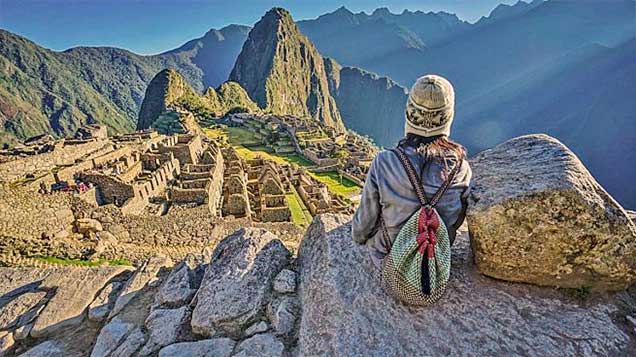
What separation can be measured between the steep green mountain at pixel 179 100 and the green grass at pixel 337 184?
4498 cm

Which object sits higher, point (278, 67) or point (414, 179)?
point (278, 67)

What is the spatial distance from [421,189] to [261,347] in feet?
5.96

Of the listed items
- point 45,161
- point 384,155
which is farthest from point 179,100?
point 384,155

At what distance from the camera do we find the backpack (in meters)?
2.24

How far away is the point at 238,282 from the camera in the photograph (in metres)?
3.32

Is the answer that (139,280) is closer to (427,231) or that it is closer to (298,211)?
(427,231)

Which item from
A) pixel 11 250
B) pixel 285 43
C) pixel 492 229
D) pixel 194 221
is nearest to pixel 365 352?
pixel 492 229

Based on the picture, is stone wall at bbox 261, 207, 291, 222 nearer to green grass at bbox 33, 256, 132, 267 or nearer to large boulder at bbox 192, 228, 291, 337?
A: green grass at bbox 33, 256, 132, 267

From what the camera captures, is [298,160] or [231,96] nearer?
[298,160]

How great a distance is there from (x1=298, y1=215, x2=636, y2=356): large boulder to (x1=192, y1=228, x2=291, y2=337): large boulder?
20.5 inches

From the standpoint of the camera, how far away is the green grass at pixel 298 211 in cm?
1791

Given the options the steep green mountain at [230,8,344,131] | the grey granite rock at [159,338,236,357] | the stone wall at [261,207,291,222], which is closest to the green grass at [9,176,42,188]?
the stone wall at [261,207,291,222]

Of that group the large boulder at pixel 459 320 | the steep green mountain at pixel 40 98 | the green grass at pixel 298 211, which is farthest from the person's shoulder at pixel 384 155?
the steep green mountain at pixel 40 98

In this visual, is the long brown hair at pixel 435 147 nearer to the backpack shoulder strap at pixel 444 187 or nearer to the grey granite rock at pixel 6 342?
the backpack shoulder strap at pixel 444 187
